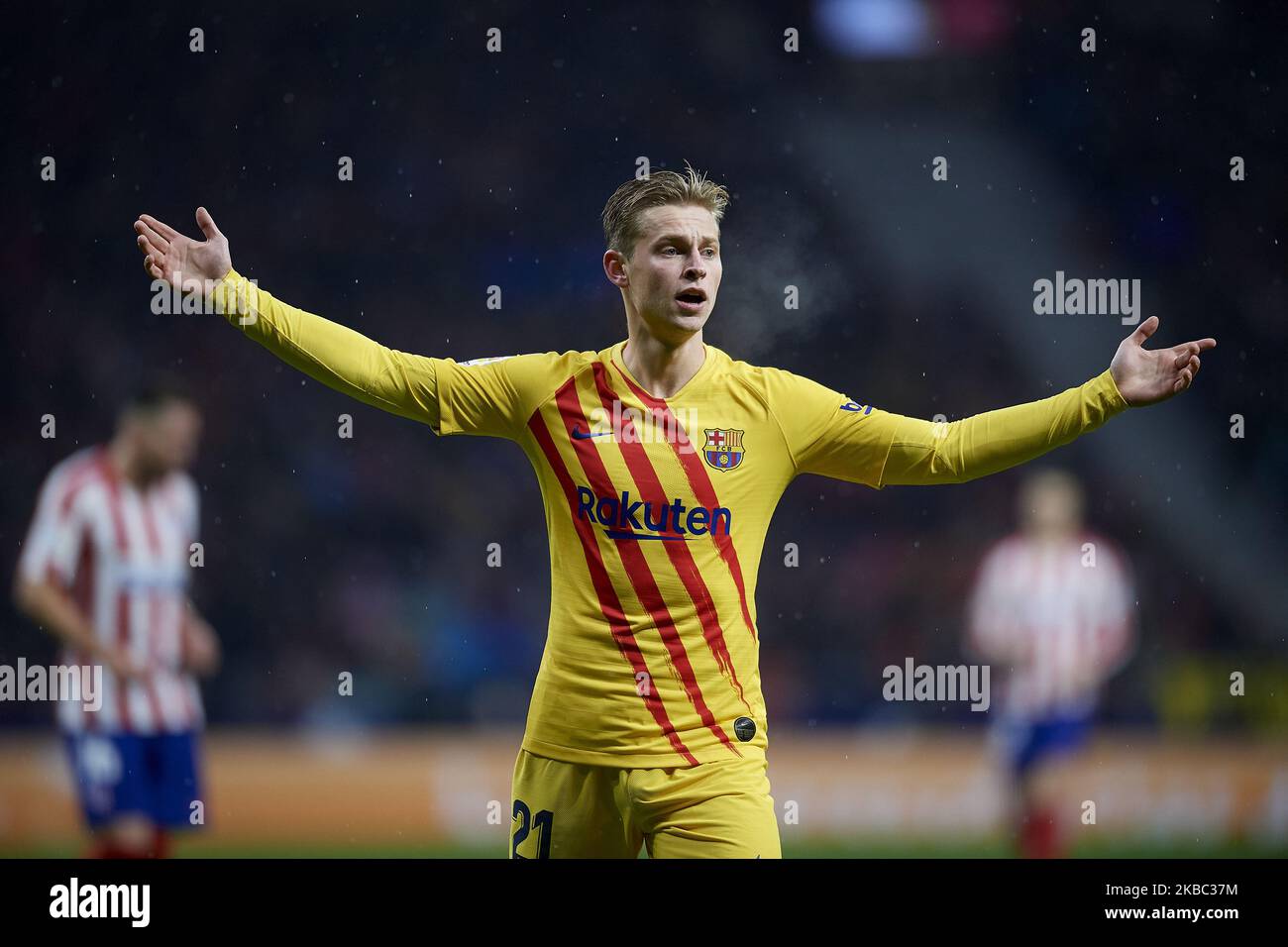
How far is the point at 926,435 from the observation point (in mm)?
3602

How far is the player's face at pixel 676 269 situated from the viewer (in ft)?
11.6

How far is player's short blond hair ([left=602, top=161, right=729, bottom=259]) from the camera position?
11.9 feet

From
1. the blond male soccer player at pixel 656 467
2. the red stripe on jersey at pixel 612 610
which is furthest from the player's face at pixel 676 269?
the red stripe on jersey at pixel 612 610

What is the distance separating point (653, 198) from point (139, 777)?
3.61 metres

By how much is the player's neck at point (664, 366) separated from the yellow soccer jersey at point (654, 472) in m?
0.03

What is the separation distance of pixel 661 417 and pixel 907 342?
Answer: 4.98 m

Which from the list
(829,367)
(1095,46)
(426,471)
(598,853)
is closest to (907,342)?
(829,367)

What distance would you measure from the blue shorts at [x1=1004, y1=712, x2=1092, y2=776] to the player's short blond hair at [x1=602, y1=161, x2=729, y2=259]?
423 centimetres

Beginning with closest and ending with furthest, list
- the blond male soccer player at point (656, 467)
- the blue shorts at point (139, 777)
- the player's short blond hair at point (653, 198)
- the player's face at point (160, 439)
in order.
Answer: the blond male soccer player at point (656, 467) → the player's short blond hair at point (653, 198) → the blue shorts at point (139, 777) → the player's face at point (160, 439)

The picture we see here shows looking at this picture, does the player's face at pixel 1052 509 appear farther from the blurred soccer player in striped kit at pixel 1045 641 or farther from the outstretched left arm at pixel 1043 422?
the outstretched left arm at pixel 1043 422

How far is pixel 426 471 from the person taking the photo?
8.60 meters

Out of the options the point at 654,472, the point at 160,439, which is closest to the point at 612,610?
the point at 654,472

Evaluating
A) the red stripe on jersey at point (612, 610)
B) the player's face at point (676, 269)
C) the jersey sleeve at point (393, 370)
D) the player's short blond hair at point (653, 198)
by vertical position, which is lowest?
the red stripe on jersey at point (612, 610)

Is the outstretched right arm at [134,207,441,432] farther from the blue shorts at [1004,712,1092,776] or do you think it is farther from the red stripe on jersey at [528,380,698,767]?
the blue shorts at [1004,712,1092,776]
